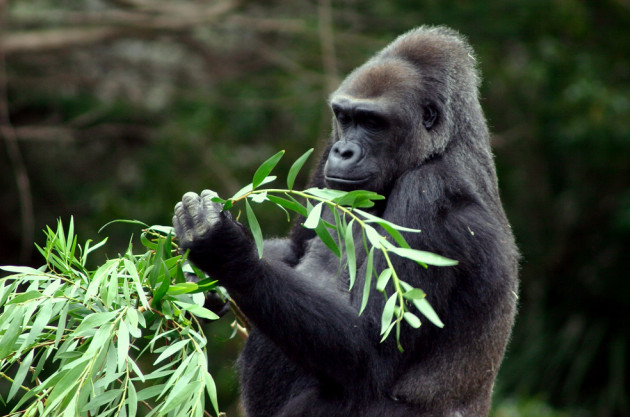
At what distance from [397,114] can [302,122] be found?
4.70 meters

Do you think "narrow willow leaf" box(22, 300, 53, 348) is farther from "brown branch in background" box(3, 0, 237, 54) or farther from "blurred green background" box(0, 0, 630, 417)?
"brown branch in background" box(3, 0, 237, 54)

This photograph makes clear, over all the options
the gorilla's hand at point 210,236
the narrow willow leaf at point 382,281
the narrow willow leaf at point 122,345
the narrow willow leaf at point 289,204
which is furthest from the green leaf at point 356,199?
the narrow willow leaf at point 122,345

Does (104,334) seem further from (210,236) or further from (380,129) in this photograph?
(380,129)

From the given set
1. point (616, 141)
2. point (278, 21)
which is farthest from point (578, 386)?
point (278, 21)

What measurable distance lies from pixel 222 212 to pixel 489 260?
939mm

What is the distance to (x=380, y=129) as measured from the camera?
3.03 metres

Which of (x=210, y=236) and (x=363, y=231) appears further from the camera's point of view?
(x=210, y=236)

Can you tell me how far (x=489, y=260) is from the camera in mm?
2787

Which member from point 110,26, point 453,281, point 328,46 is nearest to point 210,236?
point 453,281

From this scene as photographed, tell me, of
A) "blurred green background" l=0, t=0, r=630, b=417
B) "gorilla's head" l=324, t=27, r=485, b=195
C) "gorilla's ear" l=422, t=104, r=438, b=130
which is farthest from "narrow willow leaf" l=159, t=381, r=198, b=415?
"blurred green background" l=0, t=0, r=630, b=417

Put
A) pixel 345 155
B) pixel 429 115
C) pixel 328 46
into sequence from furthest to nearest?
1. pixel 328 46
2. pixel 429 115
3. pixel 345 155

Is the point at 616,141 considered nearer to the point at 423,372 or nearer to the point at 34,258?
the point at 423,372

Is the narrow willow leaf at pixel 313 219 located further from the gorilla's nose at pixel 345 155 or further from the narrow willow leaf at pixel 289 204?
the gorilla's nose at pixel 345 155

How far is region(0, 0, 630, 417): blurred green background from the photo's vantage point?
735cm
